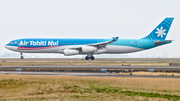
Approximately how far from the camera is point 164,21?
229 feet

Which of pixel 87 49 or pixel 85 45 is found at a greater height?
pixel 85 45

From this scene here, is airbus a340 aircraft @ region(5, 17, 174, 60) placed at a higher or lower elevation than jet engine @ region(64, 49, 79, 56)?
higher

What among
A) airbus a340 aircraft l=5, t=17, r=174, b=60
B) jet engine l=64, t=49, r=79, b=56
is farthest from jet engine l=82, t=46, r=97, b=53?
jet engine l=64, t=49, r=79, b=56

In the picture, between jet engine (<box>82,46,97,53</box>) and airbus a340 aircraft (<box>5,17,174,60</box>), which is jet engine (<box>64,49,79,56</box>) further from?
jet engine (<box>82,46,97,53</box>)

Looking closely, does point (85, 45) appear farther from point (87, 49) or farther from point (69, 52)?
point (69, 52)

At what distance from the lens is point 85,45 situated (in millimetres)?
64250

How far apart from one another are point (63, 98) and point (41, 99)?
1611 mm

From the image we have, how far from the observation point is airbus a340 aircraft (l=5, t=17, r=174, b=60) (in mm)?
62875

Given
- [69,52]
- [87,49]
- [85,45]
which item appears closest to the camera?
[69,52]

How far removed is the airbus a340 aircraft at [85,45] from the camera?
6288 cm

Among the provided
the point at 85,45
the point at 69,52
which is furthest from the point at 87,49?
the point at 69,52

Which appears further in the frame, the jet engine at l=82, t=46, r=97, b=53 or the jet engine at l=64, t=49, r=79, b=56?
Answer: the jet engine at l=82, t=46, r=97, b=53

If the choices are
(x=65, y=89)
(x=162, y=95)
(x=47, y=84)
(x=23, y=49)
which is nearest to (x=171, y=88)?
(x=162, y=95)

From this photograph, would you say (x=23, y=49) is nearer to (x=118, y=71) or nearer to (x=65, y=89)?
(x=118, y=71)
